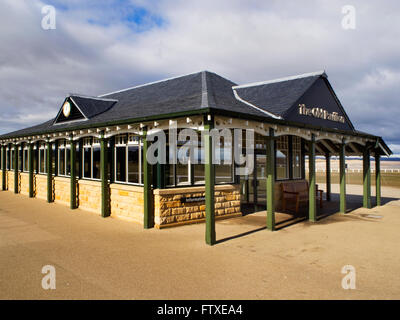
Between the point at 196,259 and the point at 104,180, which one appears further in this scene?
the point at 104,180

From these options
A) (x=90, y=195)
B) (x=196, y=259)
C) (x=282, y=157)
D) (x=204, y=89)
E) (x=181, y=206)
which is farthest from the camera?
(x=282, y=157)

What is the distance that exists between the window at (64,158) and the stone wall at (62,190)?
401 millimetres

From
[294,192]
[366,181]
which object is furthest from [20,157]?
[366,181]

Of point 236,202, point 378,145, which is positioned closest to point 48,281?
point 236,202

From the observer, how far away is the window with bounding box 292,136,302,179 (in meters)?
12.9

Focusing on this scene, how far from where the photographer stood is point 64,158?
44.4 ft

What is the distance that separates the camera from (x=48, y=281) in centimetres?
480

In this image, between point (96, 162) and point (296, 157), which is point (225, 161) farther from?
point (96, 162)

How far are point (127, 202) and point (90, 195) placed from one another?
7.67 ft

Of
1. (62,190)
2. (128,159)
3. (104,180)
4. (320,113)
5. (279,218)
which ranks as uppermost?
(320,113)

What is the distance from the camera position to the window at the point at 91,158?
1136 centimetres

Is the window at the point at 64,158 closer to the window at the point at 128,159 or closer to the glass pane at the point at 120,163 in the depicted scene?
the glass pane at the point at 120,163

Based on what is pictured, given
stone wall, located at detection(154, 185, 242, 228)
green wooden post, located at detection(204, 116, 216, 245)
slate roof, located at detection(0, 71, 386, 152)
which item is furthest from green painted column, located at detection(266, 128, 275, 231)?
slate roof, located at detection(0, 71, 386, 152)
